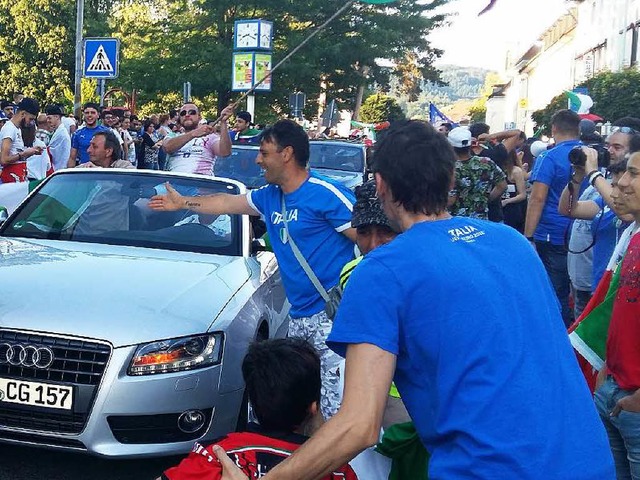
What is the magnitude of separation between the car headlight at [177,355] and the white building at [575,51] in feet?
114

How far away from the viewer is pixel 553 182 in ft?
23.2

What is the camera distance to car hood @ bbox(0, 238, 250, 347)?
4496 millimetres

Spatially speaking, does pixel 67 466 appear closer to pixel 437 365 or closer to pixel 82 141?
pixel 437 365

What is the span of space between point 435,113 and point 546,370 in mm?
20488

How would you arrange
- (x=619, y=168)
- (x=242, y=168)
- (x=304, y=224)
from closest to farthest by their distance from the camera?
1. (x=619, y=168)
2. (x=304, y=224)
3. (x=242, y=168)

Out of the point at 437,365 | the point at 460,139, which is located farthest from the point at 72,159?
the point at 437,365

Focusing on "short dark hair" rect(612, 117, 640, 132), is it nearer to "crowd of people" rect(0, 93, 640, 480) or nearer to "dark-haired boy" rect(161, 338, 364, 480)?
"crowd of people" rect(0, 93, 640, 480)

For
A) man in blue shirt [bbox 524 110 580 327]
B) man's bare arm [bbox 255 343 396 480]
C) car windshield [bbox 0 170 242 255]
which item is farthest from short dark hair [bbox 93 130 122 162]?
man's bare arm [bbox 255 343 396 480]

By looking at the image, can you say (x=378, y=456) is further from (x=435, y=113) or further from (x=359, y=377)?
(x=435, y=113)

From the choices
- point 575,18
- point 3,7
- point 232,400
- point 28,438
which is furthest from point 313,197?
point 575,18

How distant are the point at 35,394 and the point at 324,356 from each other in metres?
1.44

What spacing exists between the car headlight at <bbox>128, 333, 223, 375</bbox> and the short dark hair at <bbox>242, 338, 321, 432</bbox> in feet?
6.01

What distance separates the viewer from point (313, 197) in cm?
456

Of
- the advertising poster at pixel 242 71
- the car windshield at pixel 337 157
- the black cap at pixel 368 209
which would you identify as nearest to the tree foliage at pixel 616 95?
the advertising poster at pixel 242 71
